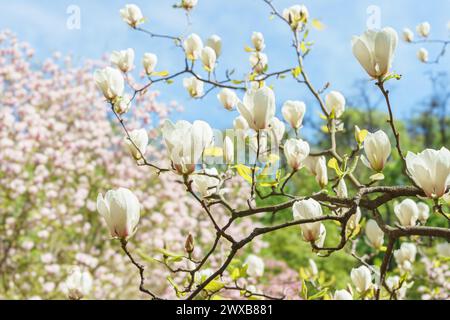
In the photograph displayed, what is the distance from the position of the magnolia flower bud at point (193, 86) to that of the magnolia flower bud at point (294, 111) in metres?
0.44

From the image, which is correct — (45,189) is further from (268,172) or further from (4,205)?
(268,172)

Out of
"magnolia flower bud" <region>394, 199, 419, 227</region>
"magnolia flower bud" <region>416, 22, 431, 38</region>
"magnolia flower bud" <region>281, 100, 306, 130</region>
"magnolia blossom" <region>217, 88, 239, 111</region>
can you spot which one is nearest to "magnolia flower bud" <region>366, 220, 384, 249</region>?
"magnolia flower bud" <region>394, 199, 419, 227</region>

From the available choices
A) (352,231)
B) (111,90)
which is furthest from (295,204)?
(111,90)

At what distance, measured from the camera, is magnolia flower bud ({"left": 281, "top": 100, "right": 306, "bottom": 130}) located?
145 centimetres

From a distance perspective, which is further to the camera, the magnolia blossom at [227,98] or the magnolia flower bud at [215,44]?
the magnolia flower bud at [215,44]

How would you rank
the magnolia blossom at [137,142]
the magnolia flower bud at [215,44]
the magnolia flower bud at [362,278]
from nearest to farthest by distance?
1. the magnolia blossom at [137,142]
2. the magnolia flower bud at [362,278]
3. the magnolia flower bud at [215,44]

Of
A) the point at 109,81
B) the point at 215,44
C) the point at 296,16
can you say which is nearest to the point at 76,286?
the point at 109,81

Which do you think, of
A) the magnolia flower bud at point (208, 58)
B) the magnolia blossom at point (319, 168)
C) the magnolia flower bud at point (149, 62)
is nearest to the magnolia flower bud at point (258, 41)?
the magnolia flower bud at point (208, 58)

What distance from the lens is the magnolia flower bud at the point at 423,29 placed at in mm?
2684

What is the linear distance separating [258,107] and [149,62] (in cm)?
75

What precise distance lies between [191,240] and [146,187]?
4775 mm

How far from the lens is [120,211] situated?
928 millimetres

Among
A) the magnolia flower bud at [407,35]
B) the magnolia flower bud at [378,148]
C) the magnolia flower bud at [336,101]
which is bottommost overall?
the magnolia flower bud at [378,148]

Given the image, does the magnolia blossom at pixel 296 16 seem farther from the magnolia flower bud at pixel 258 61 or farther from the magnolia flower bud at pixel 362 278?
the magnolia flower bud at pixel 362 278
